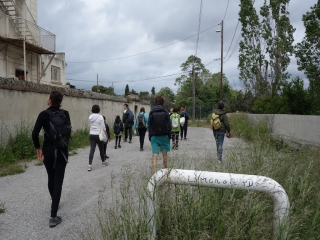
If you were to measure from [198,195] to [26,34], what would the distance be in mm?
15612

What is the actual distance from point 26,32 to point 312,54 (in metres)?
14.6

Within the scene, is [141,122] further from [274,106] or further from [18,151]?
[274,106]

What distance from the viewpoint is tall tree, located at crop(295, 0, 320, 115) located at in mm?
10641

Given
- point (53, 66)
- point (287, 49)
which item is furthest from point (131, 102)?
point (287, 49)

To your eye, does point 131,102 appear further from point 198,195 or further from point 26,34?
point 198,195

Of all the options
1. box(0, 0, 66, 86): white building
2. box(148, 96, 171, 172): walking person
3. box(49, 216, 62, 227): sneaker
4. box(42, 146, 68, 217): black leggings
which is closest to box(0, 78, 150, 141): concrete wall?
box(0, 0, 66, 86): white building

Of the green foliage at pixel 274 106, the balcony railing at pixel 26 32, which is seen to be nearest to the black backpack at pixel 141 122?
the green foliage at pixel 274 106

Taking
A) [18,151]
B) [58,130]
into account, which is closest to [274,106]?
[18,151]

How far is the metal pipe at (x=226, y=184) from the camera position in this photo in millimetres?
2383

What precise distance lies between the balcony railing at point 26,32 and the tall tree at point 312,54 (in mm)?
13202

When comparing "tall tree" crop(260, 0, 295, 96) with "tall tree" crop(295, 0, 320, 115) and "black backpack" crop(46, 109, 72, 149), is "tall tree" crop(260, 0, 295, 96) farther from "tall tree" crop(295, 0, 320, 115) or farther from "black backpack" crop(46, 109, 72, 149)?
"black backpack" crop(46, 109, 72, 149)

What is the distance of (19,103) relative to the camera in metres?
8.49

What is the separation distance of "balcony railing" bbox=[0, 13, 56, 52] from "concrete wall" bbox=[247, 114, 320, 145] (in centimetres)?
1298

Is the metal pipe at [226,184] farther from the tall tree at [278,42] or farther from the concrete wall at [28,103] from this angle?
the tall tree at [278,42]
